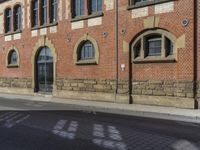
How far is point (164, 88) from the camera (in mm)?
16656

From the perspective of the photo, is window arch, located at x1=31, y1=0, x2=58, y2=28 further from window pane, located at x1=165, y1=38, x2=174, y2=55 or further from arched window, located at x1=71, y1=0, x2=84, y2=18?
window pane, located at x1=165, y1=38, x2=174, y2=55

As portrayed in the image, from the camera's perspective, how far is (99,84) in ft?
65.6

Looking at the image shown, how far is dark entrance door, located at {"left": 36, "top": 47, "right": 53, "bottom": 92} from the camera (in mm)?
24328

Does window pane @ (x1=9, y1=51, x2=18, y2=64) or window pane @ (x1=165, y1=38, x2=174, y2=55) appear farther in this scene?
window pane @ (x1=9, y1=51, x2=18, y2=64)

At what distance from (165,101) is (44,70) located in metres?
11.5

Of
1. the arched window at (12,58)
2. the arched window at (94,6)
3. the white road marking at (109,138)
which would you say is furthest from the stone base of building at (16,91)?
the white road marking at (109,138)

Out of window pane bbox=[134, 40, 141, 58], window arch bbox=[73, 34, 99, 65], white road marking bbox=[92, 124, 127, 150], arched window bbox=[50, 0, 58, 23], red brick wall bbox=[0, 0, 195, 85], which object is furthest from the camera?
arched window bbox=[50, 0, 58, 23]

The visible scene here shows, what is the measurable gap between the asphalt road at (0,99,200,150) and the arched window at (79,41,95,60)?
8642mm

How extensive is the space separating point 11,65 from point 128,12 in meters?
13.7

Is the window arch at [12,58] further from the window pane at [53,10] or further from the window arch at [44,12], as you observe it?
the window pane at [53,10]

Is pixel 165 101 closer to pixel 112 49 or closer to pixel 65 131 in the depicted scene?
pixel 112 49

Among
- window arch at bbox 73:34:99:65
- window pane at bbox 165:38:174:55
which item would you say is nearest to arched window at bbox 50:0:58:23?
window arch at bbox 73:34:99:65

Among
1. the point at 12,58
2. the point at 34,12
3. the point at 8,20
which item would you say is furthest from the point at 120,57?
the point at 8,20

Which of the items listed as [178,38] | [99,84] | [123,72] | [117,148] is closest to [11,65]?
[99,84]
